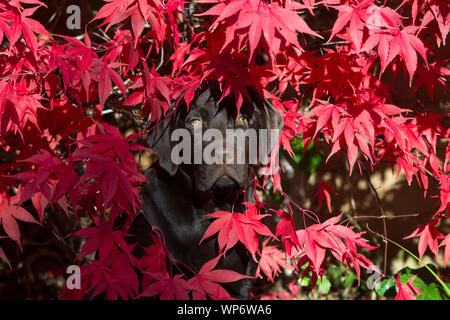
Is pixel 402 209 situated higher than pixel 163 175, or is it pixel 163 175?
pixel 163 175

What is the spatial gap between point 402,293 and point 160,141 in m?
1.21

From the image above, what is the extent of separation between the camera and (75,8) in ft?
8.98

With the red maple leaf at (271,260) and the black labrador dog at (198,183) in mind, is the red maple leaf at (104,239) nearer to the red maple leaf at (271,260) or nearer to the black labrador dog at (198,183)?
the black labrador dog at (198,183)

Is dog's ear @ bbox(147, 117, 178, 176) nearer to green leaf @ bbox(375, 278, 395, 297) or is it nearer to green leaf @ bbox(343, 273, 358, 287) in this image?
green leaf @ bbox(375, 278, 395, 297)

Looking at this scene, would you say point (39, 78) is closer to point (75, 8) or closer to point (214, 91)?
point (214, 91)

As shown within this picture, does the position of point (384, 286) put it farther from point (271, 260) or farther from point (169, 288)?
point (169, 288)

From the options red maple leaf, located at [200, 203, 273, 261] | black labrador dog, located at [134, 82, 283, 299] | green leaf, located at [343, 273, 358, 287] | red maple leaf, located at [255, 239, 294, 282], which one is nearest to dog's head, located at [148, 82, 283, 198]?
black labrador dog, located at [134, 82, 283, 299]

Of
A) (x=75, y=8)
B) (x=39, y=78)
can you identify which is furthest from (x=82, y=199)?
(x=75, y=8)

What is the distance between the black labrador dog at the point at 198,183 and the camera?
160 centimetres

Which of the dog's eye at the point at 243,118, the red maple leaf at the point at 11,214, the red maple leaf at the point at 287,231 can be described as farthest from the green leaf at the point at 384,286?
the red maple leaf at the point at 11,214

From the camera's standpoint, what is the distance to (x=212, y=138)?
5.07ft

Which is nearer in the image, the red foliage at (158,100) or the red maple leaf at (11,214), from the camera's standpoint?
the red foliage at (158,100)

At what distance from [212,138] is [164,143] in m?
0.21

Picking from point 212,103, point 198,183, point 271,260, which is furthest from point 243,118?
point 271,260
